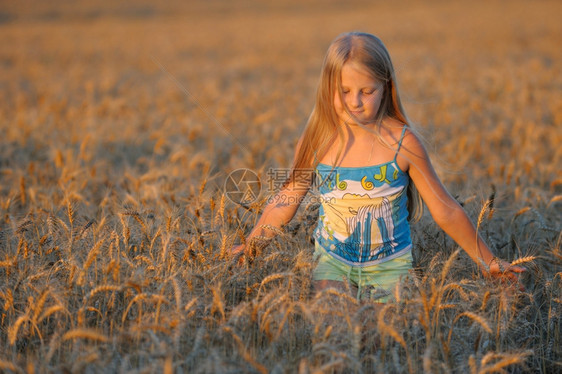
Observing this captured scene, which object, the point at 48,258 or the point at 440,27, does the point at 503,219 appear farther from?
the point at 440,27

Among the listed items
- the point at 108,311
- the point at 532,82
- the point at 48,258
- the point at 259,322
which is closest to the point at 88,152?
the point at 48,258

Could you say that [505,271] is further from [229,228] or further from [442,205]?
[229,228]

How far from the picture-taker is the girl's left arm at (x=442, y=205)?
2393mm

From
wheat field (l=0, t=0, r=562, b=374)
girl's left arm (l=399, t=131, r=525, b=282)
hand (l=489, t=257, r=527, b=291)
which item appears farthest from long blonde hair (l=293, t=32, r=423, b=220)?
hand (l=489, t=257, r=527, b=291)

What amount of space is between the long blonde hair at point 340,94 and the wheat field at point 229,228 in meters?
0.32

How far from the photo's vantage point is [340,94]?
2.40 m

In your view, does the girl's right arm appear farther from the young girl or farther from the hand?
the hand

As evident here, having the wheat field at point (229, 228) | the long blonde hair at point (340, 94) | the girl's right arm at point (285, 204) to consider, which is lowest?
the wheat field at point (229, 228)

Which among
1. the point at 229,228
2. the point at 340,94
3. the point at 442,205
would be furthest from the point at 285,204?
the point at 442,205

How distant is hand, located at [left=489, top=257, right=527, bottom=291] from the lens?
2.27 metres


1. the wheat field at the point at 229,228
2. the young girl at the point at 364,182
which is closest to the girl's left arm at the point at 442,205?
the young girl at the point at 364,182

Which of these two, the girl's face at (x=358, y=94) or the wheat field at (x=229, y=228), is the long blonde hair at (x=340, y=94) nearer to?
the girl's face at (x=358, y=94)

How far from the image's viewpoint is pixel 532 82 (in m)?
8.19

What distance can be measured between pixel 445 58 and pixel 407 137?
1035cm
